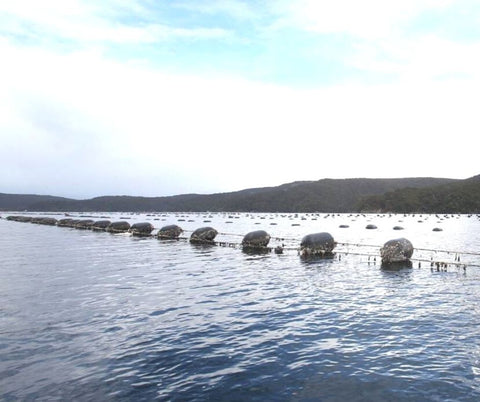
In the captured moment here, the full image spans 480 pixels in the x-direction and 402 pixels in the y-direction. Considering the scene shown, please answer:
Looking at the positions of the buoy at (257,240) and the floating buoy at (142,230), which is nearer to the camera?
the buoy at (257,240)

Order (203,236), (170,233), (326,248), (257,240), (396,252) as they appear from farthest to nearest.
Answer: (170,233), (203,236), (257,240), (326,248), (396,252)

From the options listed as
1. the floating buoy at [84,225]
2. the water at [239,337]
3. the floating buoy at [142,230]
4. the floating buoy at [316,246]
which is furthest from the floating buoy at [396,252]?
the floating buoy at [84,225]

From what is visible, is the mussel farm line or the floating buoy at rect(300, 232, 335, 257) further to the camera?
the floating buoy at rect(300, 232, 335, 257)

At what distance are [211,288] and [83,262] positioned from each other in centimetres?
1763

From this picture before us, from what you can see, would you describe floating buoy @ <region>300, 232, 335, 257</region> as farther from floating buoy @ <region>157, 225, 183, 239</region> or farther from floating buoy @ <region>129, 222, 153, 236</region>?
floating buoy @ <region>129, 222, 153, 236</region>

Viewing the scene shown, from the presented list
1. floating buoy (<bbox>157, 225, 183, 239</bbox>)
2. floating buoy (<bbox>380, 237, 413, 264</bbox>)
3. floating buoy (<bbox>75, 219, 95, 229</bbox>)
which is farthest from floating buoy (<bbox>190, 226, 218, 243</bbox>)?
floating buoy (<bbox>75, 219, 95, 229</bbox>)

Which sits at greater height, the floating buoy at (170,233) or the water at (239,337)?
the floating buoy at (170,233)

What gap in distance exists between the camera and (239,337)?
14328mm

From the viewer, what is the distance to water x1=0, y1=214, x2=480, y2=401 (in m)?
10.2

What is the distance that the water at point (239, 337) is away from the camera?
10.2 meters

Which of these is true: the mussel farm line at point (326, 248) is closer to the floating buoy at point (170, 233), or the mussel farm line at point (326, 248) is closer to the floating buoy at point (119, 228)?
the floating buoy at point (170, 233)

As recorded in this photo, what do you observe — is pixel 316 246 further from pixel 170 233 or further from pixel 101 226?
pixel 101 226

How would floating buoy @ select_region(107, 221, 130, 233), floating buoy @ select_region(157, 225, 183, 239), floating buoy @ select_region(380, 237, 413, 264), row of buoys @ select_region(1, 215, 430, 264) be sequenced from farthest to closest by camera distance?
1. floating buoy @ select_region(107, 221, 130, 233)
2. floating buoy @ select_region(157, 225, 183, 239)
3. row of buoys @ select_region(1, 215, 430, 264)
4. floating buoy @ select_region(380, 237, 413, 264)

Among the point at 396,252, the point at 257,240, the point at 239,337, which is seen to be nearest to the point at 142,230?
the point at 257,240
